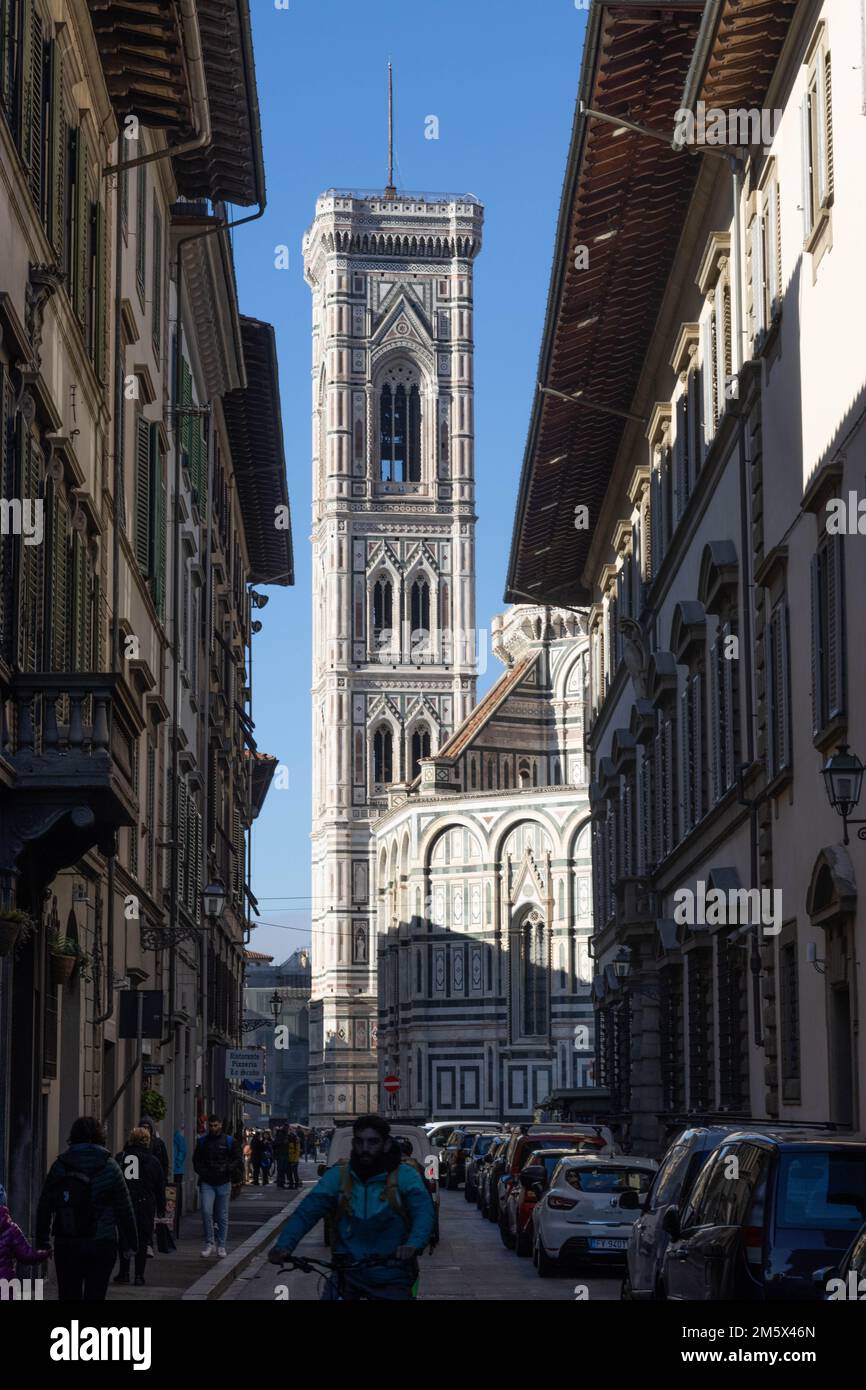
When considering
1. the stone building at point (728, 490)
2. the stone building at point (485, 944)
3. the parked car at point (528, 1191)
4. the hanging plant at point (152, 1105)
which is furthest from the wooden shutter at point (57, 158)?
the stone building at point (485, 944)

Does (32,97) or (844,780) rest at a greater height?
(32,97)

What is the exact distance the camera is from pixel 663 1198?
1622 cm

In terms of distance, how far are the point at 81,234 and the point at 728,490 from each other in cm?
974

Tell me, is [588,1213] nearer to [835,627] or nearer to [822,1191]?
[835,627]

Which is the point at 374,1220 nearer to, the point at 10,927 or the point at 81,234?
the point at 10,927

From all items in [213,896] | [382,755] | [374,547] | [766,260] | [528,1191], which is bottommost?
[528,1191]

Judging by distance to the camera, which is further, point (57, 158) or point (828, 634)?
point (828, 634)

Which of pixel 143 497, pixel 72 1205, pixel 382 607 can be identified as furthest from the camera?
pixel 382 607

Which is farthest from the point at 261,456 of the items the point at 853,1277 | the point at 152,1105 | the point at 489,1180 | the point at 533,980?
the point at 533,980

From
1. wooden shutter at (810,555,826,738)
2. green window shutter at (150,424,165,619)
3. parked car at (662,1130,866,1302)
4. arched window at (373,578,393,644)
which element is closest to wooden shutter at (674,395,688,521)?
green window shutter at (150,424,165,619)

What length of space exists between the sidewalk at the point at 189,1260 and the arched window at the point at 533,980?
218 feet

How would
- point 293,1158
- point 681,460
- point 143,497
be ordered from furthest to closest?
point 293,1158
point 681,460
point 143,497

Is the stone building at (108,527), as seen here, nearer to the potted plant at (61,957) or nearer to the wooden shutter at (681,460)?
the potted plant at (61,957)

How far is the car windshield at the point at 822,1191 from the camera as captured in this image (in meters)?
12.4
